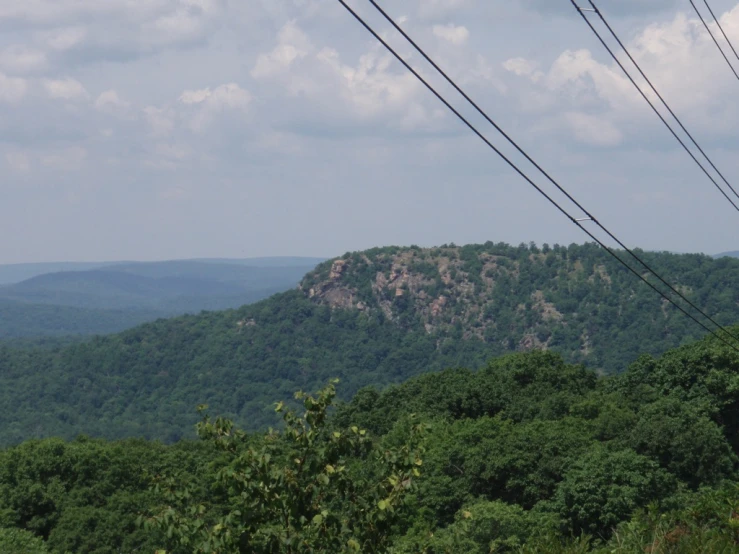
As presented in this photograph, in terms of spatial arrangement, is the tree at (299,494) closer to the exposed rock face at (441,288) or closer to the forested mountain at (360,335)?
the forested mountain at (360,335)

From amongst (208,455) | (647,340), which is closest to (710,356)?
(208,455)

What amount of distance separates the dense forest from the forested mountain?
78.6 m

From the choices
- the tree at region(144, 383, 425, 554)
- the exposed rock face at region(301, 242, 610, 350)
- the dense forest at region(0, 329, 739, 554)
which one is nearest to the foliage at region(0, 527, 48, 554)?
the dense forest at region(0, 329, 739, 554)

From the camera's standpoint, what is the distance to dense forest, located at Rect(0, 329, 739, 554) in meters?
10.8

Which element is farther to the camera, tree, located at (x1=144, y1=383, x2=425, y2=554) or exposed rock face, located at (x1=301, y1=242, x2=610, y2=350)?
exposed rock face, located at (x1=301, y1=242, x2=610, y2=350)

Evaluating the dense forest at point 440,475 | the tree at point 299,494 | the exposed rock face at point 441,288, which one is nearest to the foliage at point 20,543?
the dense forest at point 440,475

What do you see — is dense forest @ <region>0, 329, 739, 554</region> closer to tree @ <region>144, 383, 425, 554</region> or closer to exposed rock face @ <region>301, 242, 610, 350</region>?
tree @ <region>144, 383, 425, 554</region>

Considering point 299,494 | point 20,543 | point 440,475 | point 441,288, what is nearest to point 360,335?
point 441,288

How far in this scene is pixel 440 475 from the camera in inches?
1352

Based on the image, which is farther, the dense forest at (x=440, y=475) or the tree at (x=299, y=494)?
the dense forest at (x=440, y=475)

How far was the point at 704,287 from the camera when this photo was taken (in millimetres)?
133500

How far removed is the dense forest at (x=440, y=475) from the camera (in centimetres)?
1080

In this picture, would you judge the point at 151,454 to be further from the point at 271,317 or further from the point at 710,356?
the point at 271,317

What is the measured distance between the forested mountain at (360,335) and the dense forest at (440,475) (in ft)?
258
